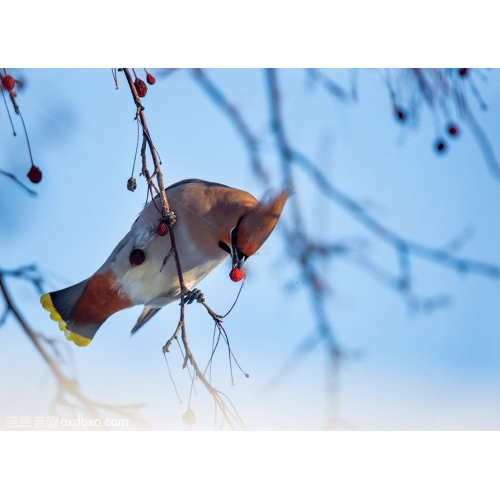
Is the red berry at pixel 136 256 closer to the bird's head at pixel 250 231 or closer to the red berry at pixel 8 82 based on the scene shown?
the bird's head at pixel 250 231

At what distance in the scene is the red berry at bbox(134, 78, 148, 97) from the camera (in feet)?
6.66

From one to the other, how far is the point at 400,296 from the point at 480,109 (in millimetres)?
605

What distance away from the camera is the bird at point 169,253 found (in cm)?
201

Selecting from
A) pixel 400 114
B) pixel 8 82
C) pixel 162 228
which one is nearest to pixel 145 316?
pixel 162 228

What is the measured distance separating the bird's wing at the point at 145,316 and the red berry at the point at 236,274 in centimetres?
23

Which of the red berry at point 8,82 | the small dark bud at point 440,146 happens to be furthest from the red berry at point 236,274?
the red berry at point 8,82

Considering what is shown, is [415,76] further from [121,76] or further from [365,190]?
[121,76]

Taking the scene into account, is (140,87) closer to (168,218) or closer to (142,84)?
(142,84)

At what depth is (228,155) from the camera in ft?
6.79

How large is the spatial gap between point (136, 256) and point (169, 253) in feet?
0.31

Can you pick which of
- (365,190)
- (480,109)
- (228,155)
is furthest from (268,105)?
(480,109)

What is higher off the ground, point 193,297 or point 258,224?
point 258,224

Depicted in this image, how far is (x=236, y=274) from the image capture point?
2.01 meters

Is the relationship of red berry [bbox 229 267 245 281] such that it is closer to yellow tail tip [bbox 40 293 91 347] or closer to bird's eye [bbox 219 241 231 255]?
bird's eye [bbox 219 241 231 255]
